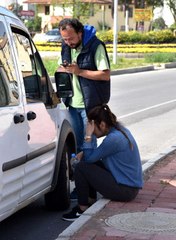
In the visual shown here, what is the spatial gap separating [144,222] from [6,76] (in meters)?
1.62

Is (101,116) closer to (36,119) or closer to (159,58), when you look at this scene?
(36,119)

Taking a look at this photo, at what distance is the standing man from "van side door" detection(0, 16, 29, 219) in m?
1.32

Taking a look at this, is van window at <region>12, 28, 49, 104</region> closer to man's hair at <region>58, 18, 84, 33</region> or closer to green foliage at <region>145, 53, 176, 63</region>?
man's hair at <region>58, 18, 84, 33</region>

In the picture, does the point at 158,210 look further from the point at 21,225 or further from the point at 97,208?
the point at 21,225

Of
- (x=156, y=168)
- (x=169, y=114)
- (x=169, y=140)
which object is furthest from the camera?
(x=169, y=114)

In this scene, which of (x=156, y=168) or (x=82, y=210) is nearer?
(x=82, y=210)

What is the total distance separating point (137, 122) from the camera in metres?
14.0

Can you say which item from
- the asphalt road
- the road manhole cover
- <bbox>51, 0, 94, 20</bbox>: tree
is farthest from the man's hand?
<bbox>51, 0, 94, 20</bbox>: tree

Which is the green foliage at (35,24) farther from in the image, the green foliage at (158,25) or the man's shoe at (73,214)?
the man's shoe at (73,214)

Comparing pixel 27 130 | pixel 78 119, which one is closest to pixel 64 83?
pixel 78 119

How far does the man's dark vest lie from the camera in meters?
6.45

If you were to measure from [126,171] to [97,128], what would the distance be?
1.54 ft

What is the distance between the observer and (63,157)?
20.1ft

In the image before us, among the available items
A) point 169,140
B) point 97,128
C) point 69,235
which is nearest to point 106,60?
point 97,128
